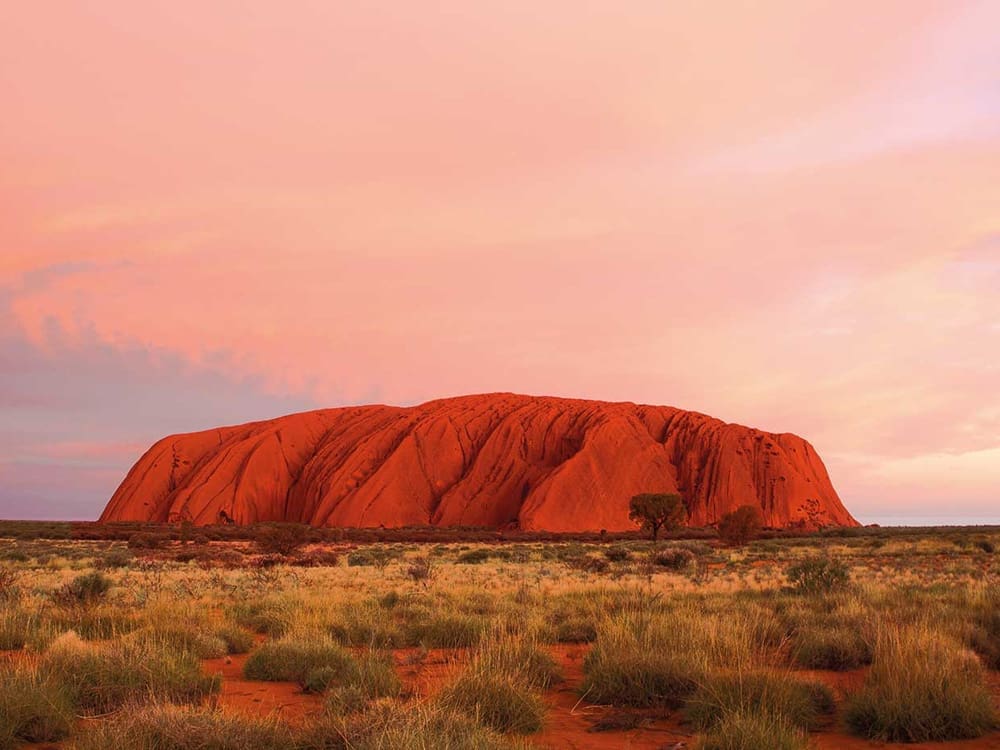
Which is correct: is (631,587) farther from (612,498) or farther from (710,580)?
(612,498)

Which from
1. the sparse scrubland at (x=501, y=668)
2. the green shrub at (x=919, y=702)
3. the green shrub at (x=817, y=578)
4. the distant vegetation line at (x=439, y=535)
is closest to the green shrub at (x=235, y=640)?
the sparse scrubland at (x=501, y=668)

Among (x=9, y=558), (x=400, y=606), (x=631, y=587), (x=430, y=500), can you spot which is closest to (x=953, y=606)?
(x=631, y=587)

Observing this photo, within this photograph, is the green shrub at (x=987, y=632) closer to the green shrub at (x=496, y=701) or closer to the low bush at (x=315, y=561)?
the green shrub at (x=496, y=701)

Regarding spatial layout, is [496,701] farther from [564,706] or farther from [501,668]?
[564,706]

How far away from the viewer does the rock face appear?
235 ft

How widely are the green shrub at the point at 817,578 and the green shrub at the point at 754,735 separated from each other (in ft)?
35.6

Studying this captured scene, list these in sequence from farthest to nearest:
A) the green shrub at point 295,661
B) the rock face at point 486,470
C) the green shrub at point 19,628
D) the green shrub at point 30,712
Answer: the rock face at point 486,470, the green shrub at point 19,628, the green shrub at point 295,661, the green shrub at point 30,712

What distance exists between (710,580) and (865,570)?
6.23 metres

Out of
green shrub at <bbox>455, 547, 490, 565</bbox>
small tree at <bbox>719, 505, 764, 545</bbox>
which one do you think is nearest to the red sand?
green shrub at <bbox>455, 547, 490, 565</bbox>

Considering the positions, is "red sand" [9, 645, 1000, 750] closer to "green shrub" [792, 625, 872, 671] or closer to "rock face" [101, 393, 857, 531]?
"green shrub" [792, 625, 872, 671]

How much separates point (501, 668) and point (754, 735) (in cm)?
276

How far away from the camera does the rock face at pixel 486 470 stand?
7151cm

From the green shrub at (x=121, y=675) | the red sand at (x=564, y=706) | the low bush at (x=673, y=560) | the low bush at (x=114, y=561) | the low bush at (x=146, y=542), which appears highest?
the green shrub at (x=121, y=675)

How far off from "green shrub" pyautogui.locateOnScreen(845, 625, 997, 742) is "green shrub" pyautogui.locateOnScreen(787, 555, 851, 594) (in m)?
9.03
